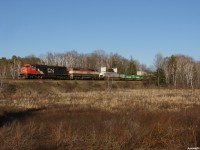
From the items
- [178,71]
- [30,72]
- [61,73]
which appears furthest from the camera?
[178,71]

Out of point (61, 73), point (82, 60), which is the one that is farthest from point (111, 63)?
point (61, 73)

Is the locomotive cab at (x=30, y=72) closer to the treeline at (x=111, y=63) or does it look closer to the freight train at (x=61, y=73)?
the freight train at (x=61, y=73)

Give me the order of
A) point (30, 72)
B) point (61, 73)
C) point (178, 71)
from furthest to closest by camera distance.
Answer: point (178, 71)
point (61, 73)
point (30, 72)

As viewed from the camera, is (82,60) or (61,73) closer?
(61,73)

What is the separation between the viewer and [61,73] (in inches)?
2613

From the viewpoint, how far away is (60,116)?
850 inches

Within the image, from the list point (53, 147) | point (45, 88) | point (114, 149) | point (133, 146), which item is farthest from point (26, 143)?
point (45, 88)

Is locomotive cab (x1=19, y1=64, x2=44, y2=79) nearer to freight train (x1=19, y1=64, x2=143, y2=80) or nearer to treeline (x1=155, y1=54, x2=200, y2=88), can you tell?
freight train (x1=19, y1=64, x2=143, y2=80)

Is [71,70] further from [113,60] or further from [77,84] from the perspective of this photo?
[113,60]

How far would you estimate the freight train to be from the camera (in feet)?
191

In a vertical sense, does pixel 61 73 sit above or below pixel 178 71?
below

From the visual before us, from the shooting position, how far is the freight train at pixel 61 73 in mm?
58312

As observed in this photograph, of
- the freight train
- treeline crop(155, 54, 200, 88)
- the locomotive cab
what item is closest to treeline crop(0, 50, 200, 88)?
treeline crop(155, 54, 200, 88)

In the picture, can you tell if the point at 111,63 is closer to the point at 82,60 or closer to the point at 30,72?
the point at 82,60
